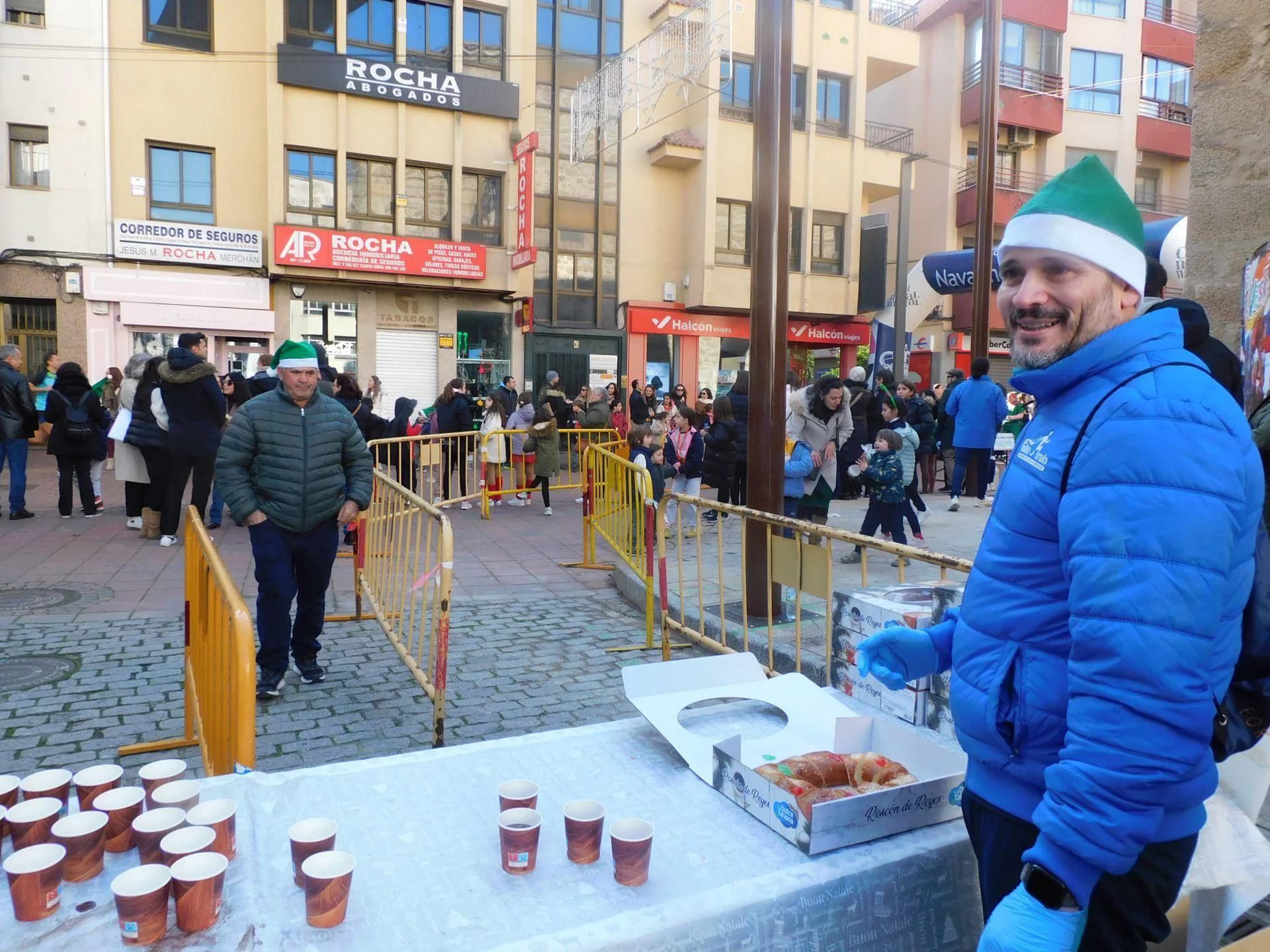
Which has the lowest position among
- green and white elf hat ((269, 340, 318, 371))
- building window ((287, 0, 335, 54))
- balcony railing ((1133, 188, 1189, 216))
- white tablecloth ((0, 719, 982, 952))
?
white tablecloth ((0, 719, 982, 952))

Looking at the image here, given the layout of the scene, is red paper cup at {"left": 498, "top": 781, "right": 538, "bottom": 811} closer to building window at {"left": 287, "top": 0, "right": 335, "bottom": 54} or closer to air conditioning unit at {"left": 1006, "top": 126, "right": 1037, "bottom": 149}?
building window at {"left": 287, "top": 0, "right": 335, "bottom": 54}

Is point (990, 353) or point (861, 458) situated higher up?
point (990, 353)

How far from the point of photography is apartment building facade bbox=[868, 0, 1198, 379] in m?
28.3

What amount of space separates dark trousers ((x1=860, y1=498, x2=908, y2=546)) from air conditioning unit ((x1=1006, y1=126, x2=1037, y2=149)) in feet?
81.7

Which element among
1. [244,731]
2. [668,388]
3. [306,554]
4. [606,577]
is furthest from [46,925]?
[668,388]

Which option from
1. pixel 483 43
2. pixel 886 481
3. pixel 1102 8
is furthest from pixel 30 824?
pixel 1102 8

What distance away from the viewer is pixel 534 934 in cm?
154

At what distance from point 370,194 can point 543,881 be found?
21.7 metres

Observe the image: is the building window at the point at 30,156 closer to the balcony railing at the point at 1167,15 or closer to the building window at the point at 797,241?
the building window at the point at 797,241

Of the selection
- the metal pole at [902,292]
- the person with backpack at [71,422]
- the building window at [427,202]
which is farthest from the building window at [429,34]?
the person with backpack at [71,422]

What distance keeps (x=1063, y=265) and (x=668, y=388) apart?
76.7 feet

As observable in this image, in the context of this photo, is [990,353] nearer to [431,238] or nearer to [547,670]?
[431,238]

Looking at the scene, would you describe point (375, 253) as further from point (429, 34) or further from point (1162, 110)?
point (1162, 110)

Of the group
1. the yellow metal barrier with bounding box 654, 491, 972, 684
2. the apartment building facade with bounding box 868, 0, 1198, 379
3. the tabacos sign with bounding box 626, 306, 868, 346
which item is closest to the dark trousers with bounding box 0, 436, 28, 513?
the yellow metal barrier with bounding box 654, 491, 972, 684
